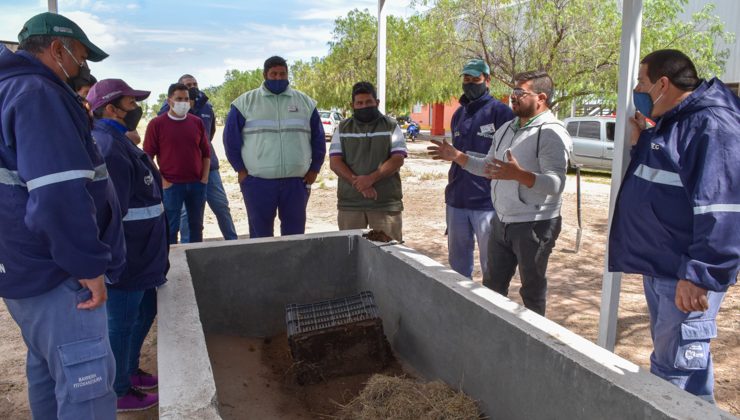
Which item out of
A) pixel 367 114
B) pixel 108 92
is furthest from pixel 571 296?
pixel 108 92

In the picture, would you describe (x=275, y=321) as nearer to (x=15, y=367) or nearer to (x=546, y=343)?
(x=15, y=367)

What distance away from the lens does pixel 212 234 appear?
8.26 metres

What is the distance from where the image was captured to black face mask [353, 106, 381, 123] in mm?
4590

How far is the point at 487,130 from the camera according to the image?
14.2 ft

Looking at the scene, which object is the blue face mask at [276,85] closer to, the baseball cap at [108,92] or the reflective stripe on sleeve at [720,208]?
the baseball cap at [108,92]

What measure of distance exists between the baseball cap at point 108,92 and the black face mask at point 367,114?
1.97m

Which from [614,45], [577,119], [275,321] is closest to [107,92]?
[275,321]

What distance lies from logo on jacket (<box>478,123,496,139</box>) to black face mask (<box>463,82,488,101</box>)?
28 cm

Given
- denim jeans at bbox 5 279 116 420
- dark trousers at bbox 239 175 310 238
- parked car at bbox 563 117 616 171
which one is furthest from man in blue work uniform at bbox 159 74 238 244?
parked car at bbox 563 117 616 171

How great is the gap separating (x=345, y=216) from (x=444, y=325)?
185cm

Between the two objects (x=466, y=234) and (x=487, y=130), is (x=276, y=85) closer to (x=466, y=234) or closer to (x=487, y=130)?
(x=487, y=130)

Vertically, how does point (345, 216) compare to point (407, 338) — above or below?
above

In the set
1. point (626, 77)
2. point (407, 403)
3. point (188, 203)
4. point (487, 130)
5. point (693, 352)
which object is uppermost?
point (626, 77)

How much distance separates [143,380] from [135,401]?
1.10 ft
